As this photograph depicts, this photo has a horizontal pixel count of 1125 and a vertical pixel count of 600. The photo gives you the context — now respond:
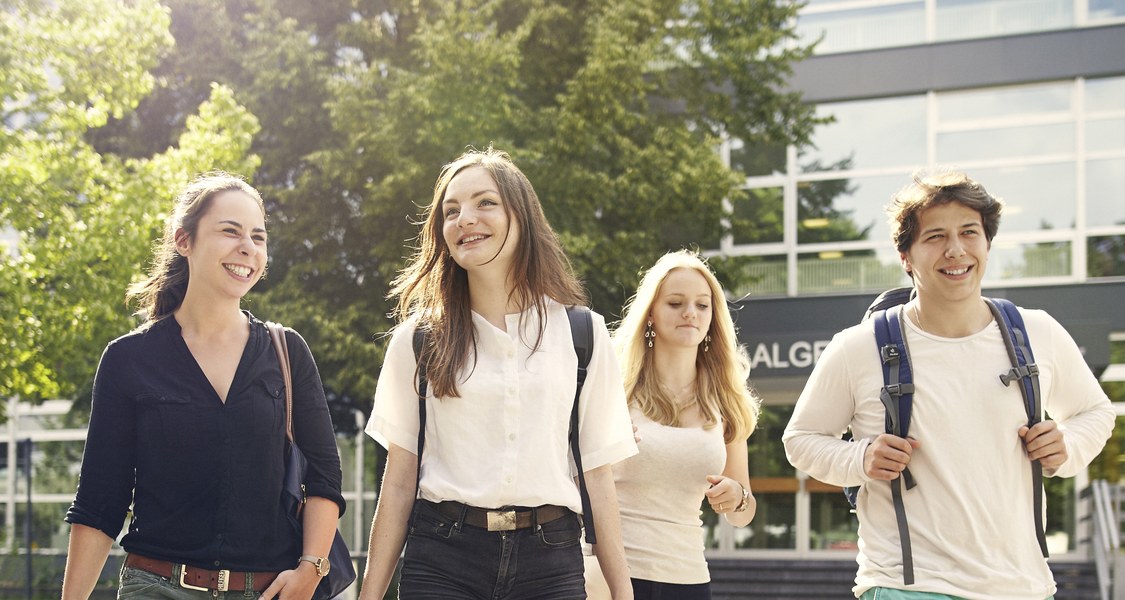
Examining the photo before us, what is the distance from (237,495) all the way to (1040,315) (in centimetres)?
267

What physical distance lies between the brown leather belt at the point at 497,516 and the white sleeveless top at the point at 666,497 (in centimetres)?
167

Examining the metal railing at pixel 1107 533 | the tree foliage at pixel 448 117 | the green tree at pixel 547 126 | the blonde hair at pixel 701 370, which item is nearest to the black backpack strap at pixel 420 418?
the blonde hair at pixel 701 370

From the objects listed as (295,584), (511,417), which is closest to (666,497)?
(511,417)

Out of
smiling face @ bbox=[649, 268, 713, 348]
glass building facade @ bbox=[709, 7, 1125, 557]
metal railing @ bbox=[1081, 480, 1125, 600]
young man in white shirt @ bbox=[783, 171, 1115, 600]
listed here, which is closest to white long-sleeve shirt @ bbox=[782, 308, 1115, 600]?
young man in white shirt @ bbox=[783, 171, 1115, 600]

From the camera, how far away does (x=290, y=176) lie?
18.0m

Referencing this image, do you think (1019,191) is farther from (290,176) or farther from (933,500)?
(933,500)

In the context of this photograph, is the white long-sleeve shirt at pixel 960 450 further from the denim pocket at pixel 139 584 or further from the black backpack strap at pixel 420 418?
the denim pocket at pixel 139 584

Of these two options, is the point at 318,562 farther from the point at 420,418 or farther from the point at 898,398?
the point at 898,398

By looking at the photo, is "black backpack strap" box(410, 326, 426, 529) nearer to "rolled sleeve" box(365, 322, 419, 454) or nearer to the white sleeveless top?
"rolled sleeve" box(365, 322, 419, 454)

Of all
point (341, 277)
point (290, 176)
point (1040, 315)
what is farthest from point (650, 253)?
point (1040, 315)

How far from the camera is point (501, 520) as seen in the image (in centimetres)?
381

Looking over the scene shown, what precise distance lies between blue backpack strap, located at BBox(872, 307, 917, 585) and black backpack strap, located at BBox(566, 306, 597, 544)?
998 mm

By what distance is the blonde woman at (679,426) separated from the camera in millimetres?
5488

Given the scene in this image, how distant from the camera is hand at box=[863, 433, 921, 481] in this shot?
4.12m
